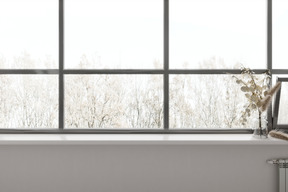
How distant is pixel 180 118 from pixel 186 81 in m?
0.31

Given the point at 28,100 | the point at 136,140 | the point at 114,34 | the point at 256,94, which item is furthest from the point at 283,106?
the point at 28,100

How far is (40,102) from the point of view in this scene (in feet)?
10.5

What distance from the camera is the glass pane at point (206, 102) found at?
321 centimetres

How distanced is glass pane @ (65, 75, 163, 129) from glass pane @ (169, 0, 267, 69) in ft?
1.00

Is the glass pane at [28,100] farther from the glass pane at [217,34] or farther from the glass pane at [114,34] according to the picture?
the glass pane at [217,34]

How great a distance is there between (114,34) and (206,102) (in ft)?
3.13

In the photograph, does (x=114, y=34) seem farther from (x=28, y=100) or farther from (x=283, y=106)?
(x=283, y=106)

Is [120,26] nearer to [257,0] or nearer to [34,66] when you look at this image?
[34,66]
